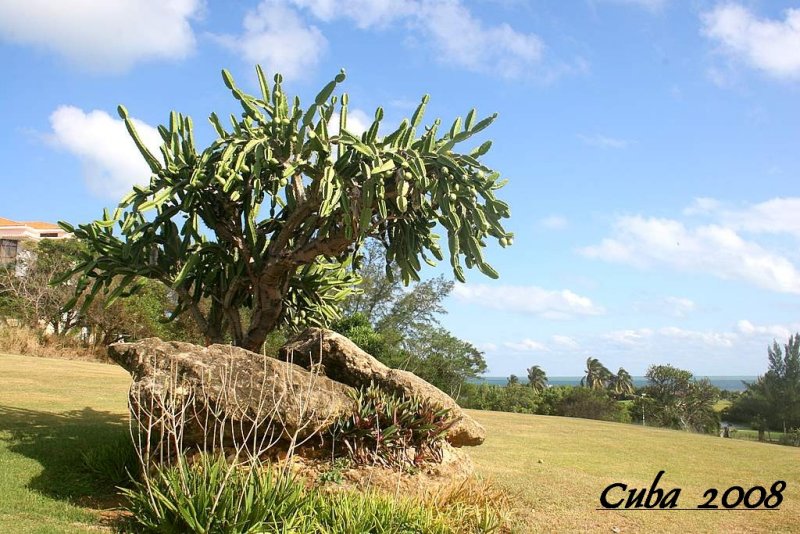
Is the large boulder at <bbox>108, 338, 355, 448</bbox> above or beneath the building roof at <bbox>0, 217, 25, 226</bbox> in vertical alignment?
beneath

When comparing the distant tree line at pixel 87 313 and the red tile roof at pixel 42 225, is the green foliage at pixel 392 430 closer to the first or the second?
the distant tree line at pixel 87 313

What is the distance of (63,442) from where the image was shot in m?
9.58

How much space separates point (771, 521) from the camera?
873 cm

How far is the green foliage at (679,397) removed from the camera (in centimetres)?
4222

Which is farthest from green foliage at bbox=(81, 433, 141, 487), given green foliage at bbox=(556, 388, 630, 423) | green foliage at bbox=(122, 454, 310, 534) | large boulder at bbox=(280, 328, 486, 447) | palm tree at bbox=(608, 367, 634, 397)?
palm tree at bbox=(608, 367, 634, 397)

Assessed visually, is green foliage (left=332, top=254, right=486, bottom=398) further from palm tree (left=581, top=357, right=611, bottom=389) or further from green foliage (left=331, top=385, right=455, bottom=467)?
palm tree (left=581, top=357, right=611, bottom=389)

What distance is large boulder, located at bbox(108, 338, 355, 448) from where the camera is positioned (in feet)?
23.6

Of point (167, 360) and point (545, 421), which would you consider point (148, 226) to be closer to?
point (167, 360)

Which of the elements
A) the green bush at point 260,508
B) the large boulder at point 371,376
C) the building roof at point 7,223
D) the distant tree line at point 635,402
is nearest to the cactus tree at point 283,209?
the large boulder at point 371,376

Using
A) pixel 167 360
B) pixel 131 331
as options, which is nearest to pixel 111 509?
pixel 167 360

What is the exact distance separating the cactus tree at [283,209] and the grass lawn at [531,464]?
2994 mm

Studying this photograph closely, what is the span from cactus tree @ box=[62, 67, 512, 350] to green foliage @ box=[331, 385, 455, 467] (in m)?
2.62

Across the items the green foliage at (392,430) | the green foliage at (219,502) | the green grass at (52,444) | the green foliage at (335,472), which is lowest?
the green grass at (52,444)

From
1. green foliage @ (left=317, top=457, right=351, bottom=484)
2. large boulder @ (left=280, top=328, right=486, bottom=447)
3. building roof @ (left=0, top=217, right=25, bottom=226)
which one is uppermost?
building roof @ (left=0, top=217, right=25, bottom=226)
